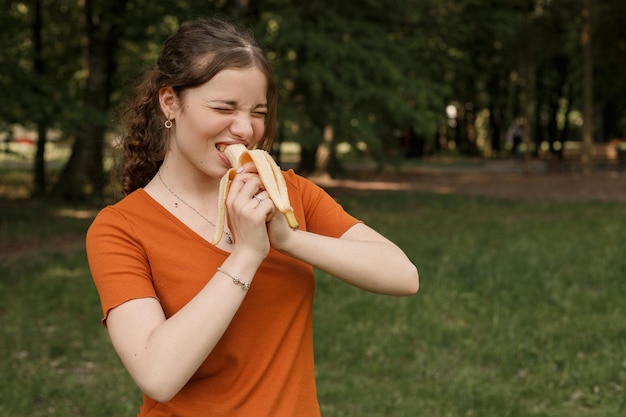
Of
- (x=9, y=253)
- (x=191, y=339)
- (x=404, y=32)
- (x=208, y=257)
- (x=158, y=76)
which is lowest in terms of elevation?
(x=9, y=253)

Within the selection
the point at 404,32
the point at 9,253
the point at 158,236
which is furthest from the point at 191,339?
the point at 404,32

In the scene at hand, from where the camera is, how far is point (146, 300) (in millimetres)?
1797

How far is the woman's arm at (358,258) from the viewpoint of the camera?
6.04 feet

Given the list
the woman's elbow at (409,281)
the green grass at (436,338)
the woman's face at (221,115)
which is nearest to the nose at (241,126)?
the woman's face at (221,115)

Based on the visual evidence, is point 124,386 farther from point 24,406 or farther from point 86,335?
point 86,335

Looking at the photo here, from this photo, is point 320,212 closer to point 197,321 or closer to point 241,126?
point 241,126

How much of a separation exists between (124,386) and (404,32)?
1479 centimetres

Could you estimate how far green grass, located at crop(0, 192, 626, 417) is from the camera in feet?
18.8

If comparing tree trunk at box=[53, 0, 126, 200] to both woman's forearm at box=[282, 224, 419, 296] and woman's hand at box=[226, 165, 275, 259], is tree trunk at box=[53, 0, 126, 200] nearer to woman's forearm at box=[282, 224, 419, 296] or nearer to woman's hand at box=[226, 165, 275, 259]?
woman's forearm at box=[282, 224, 419, 296]

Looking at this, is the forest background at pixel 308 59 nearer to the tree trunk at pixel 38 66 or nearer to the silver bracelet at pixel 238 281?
the tree trunk at pixel 38 66

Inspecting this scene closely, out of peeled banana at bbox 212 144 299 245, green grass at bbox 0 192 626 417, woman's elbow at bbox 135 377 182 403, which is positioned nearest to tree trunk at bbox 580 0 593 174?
green grass at bbox 0 192 626 417

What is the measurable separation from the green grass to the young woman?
3738mm

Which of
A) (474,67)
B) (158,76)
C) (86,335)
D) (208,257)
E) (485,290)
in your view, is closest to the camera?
(208,257)

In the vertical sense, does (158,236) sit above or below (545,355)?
above
